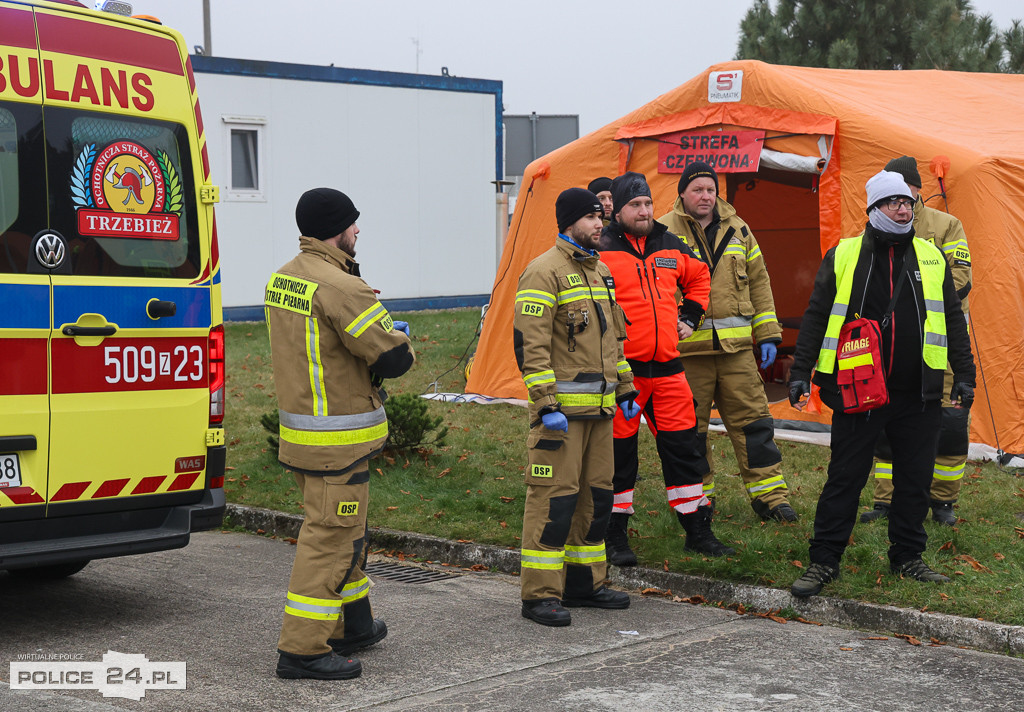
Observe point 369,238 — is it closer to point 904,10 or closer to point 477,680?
point 904,10

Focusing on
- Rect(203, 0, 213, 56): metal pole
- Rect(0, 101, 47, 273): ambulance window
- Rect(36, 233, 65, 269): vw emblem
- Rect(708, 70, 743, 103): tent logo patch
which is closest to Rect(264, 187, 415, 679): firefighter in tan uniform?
Rect(36, 233, 65, 269): vw emblem

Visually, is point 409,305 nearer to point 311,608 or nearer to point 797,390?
point 797,390

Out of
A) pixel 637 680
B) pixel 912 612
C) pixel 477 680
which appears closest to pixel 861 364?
pixel 912 612

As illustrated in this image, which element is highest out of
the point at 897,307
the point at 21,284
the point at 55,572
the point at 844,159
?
the point at 844,159

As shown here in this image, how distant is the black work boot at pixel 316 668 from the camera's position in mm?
4953

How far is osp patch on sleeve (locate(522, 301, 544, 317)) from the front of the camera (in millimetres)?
5789

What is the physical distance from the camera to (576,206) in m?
5.96

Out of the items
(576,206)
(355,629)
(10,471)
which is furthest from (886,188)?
(10,471)

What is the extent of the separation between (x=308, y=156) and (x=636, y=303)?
16019 millimetres

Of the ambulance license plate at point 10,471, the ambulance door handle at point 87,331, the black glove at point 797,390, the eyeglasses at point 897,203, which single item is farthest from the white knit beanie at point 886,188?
the ambulance license plate at point 10,471

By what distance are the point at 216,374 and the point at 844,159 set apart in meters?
6.05

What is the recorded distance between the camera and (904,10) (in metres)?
25.5

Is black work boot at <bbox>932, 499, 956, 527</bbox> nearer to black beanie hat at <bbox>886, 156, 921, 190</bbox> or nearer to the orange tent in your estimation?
black beanie hat at <bbox>886, 156, 921, 190</bbox>

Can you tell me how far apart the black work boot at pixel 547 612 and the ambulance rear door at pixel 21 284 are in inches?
90.3
